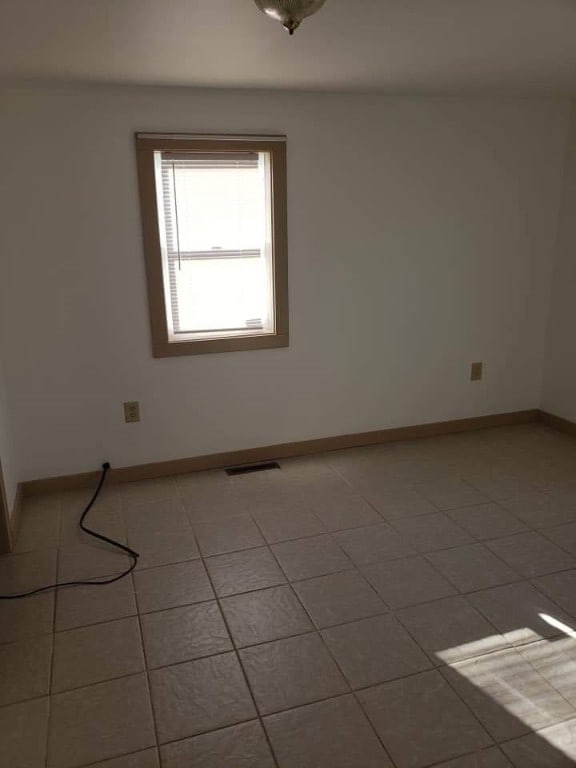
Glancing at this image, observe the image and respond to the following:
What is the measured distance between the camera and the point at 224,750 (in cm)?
163

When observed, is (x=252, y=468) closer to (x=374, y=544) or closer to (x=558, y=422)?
(x=374, y=544)

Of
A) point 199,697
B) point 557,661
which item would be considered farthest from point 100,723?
point 557,661

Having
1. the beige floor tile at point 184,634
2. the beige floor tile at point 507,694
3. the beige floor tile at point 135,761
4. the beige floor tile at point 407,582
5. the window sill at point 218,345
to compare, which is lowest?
the beige floor tile at point 135,761

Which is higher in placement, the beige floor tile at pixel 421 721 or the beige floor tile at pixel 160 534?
the beige floor tile at pixel 160 534

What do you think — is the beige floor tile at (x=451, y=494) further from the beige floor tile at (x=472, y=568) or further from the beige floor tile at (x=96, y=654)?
the beige floor tile at (x=96, y=654)

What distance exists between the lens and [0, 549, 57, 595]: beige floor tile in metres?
2.39

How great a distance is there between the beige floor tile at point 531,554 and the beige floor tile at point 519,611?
0.43 feet

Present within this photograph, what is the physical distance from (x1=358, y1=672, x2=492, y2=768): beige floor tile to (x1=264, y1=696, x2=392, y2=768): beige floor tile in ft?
0.13

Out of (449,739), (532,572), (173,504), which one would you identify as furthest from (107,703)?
(532,572)

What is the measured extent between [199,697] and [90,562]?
0.96 meters

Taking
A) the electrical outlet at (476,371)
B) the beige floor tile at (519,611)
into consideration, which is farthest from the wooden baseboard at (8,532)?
the electrical outlet at (476,371)

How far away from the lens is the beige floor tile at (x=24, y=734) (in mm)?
1609

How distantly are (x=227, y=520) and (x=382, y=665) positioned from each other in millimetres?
1170

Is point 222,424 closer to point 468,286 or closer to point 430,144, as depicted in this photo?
point 468,286
